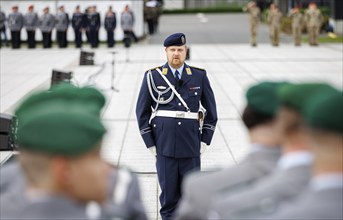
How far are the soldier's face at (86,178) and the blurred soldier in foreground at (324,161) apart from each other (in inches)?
24.0

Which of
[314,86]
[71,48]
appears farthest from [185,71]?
[71,48]

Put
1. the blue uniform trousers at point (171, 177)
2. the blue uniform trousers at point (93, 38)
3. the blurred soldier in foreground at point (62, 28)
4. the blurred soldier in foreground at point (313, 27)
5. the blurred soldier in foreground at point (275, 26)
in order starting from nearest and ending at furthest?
the blue uniform trousers at point (171, 177)
the blurred soldier in foreground at point (275, 26)
the blurred soldier in foreground at point (313, 27)
the blue uniform trousers at point (93, 38)
the blurred soldier in foreground at point (62, 28)

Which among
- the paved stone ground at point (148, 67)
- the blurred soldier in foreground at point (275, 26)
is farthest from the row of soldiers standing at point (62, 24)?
the blurred soldier in foreground at point (275, 26)

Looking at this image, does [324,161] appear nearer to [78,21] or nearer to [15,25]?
[78,21]

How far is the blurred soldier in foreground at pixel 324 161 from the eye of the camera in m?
2.61

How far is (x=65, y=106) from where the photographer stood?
9.16ft

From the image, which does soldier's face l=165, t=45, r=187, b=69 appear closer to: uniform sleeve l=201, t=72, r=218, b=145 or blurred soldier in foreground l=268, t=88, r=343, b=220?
uniform sleeve l=201, t=72, r=218, b=145

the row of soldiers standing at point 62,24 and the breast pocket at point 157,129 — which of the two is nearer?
the breast pocket at point 157,129

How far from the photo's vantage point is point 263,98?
3.35 meters

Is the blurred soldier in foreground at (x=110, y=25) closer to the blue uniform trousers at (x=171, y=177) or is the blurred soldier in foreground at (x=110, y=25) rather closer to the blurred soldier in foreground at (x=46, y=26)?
the blurred soldier in foreground at (x=46, y=26)

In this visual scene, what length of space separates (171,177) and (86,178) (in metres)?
4.55

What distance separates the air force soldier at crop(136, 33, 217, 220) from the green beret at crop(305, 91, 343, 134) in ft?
15.1

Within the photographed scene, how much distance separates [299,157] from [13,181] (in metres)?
1.08

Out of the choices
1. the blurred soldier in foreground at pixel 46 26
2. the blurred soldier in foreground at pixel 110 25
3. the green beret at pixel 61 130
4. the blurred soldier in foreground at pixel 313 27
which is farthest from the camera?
the blurred soldier in foreground at pixel 46 26
